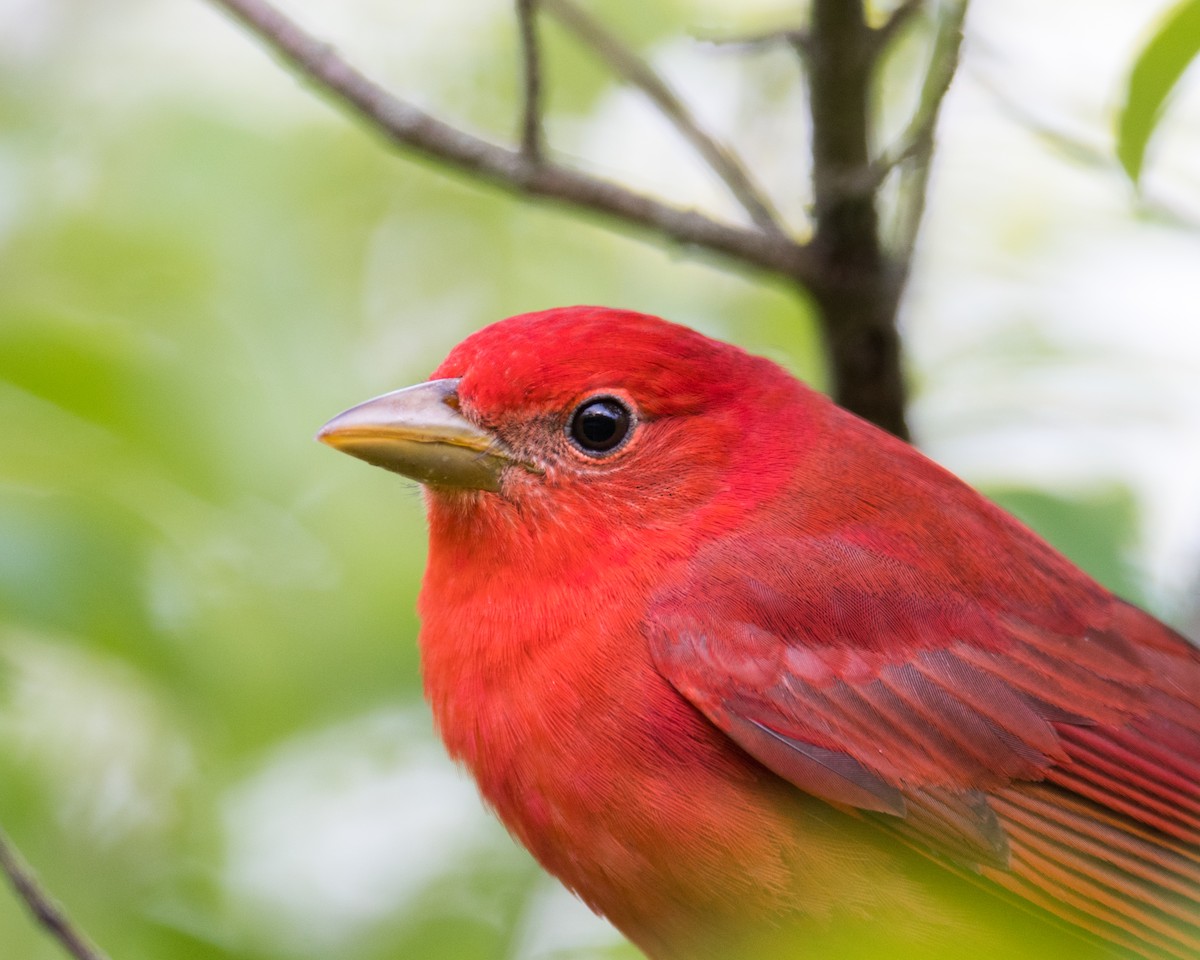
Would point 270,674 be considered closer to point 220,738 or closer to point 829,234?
point 220,738

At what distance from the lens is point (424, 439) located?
3.59 metres

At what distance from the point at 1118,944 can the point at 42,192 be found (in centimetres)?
355

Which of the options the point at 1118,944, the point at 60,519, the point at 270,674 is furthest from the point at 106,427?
the point at 1118,944

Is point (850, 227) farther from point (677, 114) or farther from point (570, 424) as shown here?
point (570, 424)

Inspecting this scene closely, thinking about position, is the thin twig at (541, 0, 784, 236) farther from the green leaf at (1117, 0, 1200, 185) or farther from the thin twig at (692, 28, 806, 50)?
the green leaf at (1117, 0, 1200, 185)

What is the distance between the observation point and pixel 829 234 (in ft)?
12.7

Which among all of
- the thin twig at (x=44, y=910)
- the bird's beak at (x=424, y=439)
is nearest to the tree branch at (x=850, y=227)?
the bird's beak at (x=424, y=439)

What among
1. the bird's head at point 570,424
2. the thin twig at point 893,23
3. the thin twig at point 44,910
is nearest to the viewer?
the thin twig at point 44,910

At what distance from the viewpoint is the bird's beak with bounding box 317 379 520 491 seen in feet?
11.7

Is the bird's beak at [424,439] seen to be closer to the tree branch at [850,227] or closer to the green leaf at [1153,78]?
the tree branch at [850,227]

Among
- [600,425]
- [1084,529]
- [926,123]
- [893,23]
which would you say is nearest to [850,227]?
[926,123]

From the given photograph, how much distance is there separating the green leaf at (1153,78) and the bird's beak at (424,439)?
1.47 meters

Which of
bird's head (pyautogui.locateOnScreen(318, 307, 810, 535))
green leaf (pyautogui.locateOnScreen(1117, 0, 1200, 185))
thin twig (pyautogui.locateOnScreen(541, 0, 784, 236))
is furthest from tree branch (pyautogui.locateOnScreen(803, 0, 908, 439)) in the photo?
green leaf (pyautogui.locateOnScreen(1117, 0, 1200, 185))

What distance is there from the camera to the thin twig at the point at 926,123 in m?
3.36
